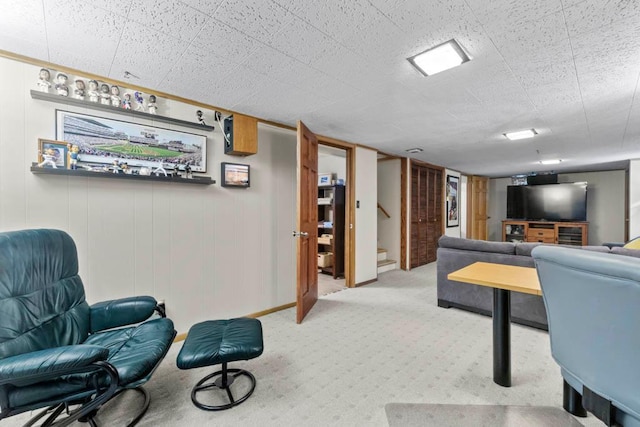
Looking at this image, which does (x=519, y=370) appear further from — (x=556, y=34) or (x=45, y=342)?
(x=45, y=342)

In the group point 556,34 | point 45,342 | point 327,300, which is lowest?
point 327,300

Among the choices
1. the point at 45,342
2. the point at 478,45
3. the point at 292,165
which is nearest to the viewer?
the point at 45,342

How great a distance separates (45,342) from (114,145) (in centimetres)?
146

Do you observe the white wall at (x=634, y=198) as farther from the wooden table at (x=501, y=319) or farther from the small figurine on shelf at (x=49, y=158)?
the small figurine on shelf at (x=49, y=158)

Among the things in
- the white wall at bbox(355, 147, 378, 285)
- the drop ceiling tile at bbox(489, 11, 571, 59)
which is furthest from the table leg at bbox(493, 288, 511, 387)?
Answer: the white wall at bbox(355, 147, 378, 285)

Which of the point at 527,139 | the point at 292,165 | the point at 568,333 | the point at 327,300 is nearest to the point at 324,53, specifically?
the point at 292,165

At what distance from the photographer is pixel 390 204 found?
581 centimetres

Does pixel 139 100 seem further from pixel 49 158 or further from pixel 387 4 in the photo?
pixel 387 4

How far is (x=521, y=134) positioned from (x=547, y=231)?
5.08 m

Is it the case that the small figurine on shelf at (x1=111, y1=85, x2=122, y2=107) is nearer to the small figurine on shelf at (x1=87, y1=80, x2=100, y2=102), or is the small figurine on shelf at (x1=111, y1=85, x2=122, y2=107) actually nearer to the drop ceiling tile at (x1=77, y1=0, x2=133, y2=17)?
the small figurine on shelf at (x1=87, y1=80, x2=100, y2=102)

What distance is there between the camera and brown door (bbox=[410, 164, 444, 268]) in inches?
227

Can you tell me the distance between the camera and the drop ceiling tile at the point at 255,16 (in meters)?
1.43

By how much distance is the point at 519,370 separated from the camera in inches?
82.3

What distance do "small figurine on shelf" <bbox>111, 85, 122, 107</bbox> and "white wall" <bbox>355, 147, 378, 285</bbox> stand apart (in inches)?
122
